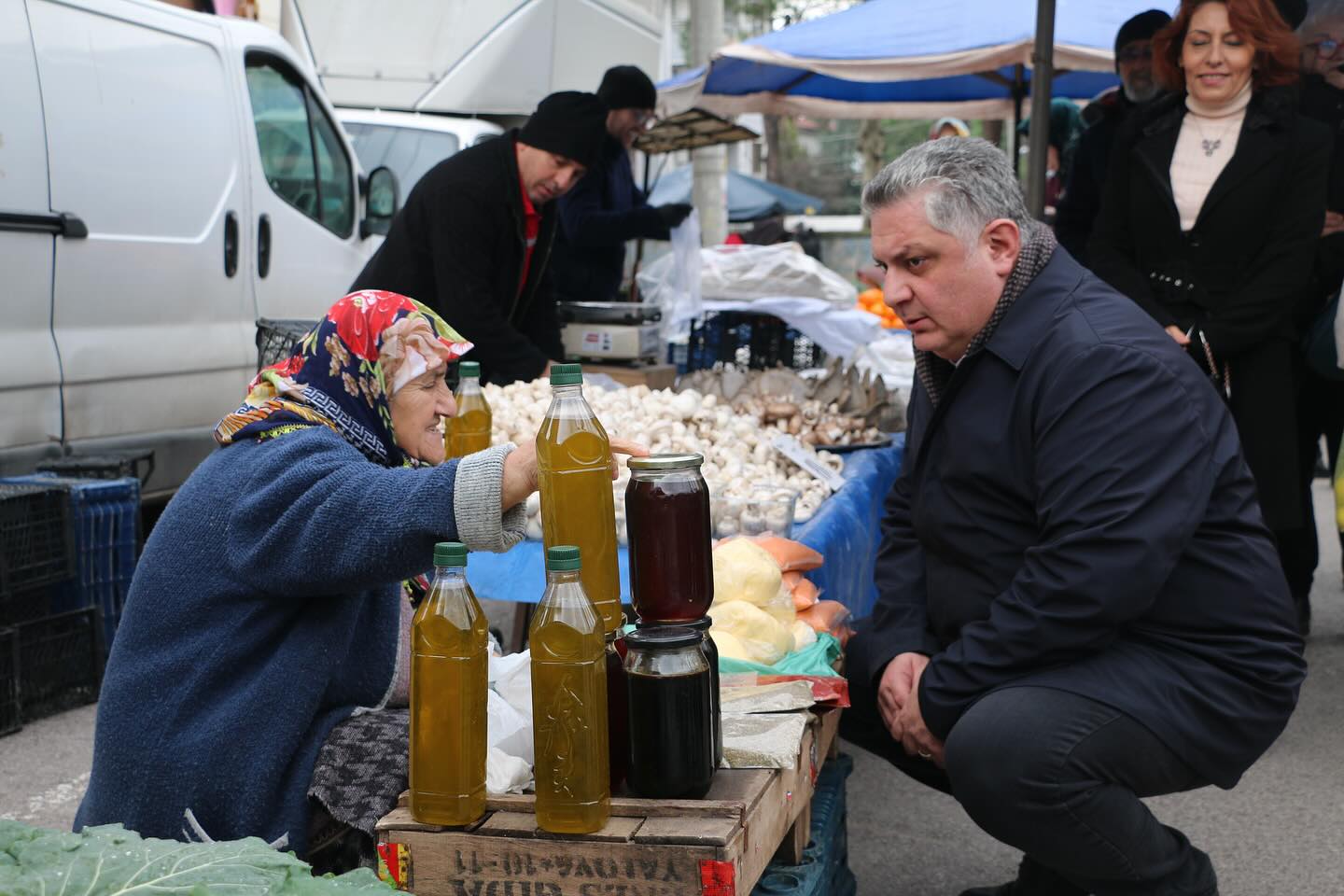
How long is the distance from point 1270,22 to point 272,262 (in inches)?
179

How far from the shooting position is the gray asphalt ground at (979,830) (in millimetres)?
3492

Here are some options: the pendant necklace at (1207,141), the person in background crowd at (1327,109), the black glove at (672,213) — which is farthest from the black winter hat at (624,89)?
the person in background crowd at (1327,109)

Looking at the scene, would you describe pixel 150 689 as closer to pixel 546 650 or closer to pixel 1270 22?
pixel 546 650

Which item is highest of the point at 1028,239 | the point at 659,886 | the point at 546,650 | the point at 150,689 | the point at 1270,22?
the point at 1270,22

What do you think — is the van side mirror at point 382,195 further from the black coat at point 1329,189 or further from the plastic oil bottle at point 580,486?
the plastic oil bottle at point 580,486

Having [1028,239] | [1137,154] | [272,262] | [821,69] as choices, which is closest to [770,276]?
[821,69]

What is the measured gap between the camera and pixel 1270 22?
4.09m

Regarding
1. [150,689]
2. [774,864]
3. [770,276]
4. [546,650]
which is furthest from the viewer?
[770,276]

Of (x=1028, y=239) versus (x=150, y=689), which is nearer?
(x=150, y=689)

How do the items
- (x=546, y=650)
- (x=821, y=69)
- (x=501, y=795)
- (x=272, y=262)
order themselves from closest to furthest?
(x=546, y=650) → (x=501, y=795) → (x=272, y=262) → (x=821, y=69)

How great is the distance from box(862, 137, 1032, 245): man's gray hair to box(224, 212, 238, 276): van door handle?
14.0ft

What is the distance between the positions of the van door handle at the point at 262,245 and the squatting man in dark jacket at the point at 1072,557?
4406 mm

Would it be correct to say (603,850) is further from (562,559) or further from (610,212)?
(610,212)

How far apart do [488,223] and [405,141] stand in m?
4.64
